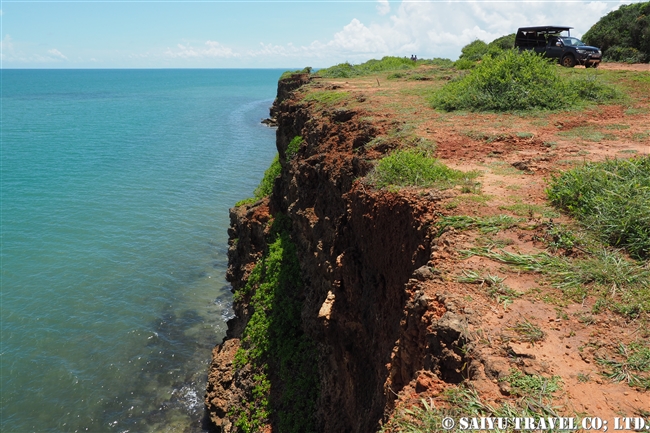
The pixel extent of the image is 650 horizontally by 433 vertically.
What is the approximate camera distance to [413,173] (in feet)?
29.6

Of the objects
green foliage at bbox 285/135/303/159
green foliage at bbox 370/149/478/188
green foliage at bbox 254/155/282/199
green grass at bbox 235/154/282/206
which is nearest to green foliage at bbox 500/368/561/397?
green foliage at bbox 370/149/478/188

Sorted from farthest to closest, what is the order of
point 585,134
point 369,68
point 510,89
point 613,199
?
point 369,68 → point 510,89 → point 585,134 → point 613,199

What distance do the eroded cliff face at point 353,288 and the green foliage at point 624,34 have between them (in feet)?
75.8

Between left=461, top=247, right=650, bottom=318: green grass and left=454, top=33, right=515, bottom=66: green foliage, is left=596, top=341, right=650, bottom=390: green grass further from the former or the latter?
left=454, top=33, right=515, bottom=66: green foliage

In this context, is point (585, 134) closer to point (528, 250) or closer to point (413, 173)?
point (413, 173)

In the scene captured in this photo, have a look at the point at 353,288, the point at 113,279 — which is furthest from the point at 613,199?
the point at 113,279

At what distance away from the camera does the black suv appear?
78.3 feet

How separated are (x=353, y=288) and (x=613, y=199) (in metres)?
5.35

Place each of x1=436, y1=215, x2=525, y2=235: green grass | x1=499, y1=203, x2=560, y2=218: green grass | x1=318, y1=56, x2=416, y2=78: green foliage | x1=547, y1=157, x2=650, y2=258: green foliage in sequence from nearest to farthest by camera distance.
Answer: x1=547, y1=157, x2=650, y2=258: green foliage, x1=436, y1=215, x2=525, y2=235: green grass, x1=499, y1=203, x2=560, y2=218: green grass, x1=318, y1=56, x2=416, y2=78: green foliage

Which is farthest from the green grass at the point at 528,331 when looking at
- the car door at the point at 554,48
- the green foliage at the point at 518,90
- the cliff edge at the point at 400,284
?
the car door at the point at 554,48

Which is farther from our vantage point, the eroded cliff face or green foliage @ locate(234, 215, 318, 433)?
green foliage @ locate(234, 215, 318, 433)

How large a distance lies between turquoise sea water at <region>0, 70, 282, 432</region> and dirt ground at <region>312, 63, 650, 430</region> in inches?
486

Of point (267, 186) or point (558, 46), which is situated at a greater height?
point (558, 46)

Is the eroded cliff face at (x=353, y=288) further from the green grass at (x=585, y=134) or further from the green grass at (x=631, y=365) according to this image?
the green grass at (x=585, y=134)
